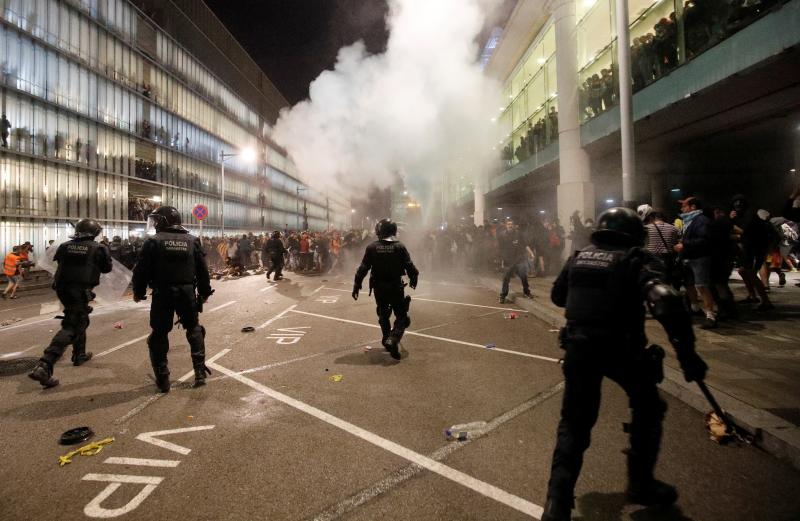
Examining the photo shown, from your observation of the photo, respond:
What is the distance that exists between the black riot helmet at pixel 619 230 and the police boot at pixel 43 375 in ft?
16.5

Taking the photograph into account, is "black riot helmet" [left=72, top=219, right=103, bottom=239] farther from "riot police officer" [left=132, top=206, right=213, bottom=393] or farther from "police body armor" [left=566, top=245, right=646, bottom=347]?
"police body armor" [left=566, top=245, right=646, bottom=347]

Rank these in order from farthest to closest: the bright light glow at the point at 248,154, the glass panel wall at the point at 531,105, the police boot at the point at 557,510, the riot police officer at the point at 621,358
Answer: the bright light glow at the point at 248,154 < the glass panel wall at the point at 531,105 < the riot police officer at the point at 621,358 < the police boot at the point at 557,510

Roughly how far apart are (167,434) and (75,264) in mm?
2895

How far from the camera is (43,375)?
423cm

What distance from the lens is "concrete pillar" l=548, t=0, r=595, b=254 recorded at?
13.8m

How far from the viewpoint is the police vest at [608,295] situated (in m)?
2.28

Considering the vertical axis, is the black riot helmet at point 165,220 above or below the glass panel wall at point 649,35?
below

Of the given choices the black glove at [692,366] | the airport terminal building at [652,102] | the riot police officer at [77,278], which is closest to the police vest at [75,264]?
the riot police officer at [77,278]

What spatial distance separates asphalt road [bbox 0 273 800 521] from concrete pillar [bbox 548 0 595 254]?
30.6 feet

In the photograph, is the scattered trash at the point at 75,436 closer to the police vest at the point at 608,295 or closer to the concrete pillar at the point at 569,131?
the police vest at the point at 608,295

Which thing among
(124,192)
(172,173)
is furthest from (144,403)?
(172,173)

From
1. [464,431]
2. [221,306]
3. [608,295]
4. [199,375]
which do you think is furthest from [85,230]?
[608,295]

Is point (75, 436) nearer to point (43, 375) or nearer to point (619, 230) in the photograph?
point (43, 375)

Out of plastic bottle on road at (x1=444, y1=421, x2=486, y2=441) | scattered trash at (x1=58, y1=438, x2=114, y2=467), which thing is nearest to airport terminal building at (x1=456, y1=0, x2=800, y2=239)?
plastic bottle on road at (x1=444, y1=421, x2=486, y2=441)
